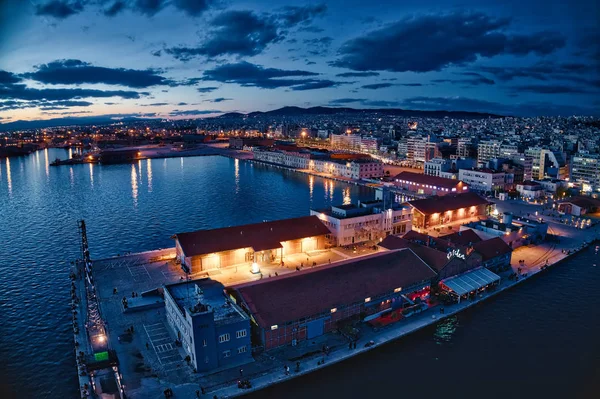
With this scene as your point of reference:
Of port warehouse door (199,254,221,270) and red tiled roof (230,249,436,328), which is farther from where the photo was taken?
port warehouse door (199,254,221,270)

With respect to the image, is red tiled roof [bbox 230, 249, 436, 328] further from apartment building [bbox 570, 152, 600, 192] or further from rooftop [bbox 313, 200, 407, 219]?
apartment building [bbox 570, 152, 600, 192]

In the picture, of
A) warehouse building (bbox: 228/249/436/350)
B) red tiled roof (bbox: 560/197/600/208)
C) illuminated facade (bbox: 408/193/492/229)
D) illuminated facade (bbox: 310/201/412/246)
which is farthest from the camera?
red tiled roof (bbox: 560/197/600/208)

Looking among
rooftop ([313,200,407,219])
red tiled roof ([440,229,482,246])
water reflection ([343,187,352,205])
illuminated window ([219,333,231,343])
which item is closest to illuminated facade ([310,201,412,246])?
rooftop ([313,200,407,219])

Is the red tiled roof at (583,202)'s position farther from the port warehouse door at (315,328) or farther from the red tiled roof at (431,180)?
the port warehouse door at (315,328)

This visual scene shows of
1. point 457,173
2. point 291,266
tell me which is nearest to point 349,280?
point 291,266

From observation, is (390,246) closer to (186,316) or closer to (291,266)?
(291,266)

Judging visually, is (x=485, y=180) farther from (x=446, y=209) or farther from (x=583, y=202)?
(x=446, y=209)
